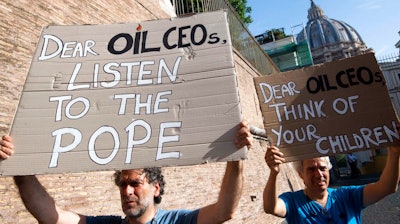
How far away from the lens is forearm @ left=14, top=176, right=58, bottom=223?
1679 millimetres

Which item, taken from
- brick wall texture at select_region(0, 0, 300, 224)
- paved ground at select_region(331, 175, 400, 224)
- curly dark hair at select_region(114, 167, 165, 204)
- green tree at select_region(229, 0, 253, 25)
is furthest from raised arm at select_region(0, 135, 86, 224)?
green tree at select_region(229, 0, 253, 25)

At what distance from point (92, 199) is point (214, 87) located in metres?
2.86

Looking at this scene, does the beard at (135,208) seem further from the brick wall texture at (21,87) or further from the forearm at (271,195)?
the brick wall texture at (21,87)

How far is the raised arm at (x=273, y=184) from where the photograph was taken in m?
1.99

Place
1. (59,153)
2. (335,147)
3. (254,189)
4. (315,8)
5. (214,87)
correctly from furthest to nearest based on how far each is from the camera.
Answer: (315,8)
(254,189)
(335,147)
(214,87)
(59,153)

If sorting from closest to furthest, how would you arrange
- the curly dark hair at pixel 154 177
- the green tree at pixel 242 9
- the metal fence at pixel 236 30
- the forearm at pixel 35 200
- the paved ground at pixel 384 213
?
the forearm at pixel 35 200, the curly dark hair at pixel 154 177, the paved ground at pixel 384 213, the metal fence at pixel 236 30, the green tree at pixel 242 9

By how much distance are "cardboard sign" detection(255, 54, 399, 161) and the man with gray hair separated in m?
0.17

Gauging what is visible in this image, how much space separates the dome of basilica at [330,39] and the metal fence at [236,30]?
58.2m

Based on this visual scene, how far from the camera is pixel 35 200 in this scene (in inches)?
66.9

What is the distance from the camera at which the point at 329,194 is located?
87.0 inches

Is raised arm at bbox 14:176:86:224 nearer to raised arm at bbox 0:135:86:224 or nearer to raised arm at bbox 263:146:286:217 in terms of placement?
raised arm at bbox 0:135:86:224

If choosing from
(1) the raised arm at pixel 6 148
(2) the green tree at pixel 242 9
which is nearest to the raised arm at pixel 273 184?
(1) the raised arm at pixel 6 148

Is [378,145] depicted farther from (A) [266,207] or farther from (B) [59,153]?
(B) [59,153]

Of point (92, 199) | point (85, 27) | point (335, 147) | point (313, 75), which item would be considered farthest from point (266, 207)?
point (92, 199)
